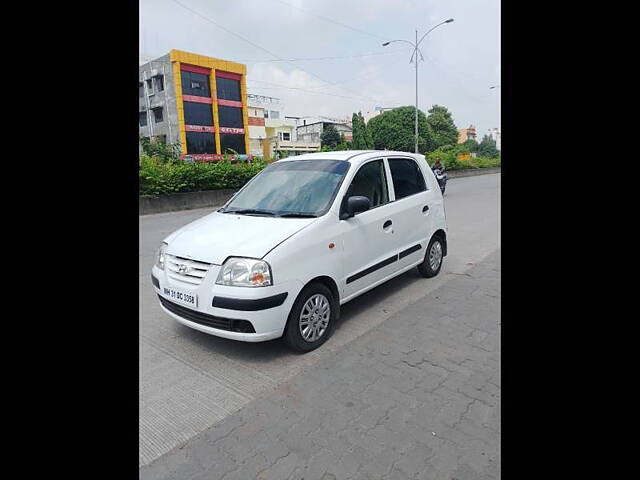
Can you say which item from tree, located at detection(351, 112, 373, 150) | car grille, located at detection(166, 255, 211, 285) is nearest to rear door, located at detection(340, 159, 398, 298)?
car grille, located at detection(166, 255, 211, 285)

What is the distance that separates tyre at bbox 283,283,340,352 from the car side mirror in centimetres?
71

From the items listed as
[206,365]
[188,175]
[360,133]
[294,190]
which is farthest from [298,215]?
[360,133]

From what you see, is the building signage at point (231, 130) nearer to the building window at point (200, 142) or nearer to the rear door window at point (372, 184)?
the building window at point (200, 142)

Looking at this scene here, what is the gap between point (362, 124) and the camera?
54219mm

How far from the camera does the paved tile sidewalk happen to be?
221cm

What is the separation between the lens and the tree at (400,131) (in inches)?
2233

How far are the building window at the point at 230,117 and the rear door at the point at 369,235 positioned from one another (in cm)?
3811

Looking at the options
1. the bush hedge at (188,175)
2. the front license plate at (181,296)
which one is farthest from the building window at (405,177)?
the bush hedge at (188,175)

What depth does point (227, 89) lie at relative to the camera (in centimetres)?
4059

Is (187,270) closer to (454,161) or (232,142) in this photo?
(454,161)

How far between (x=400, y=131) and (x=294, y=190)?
184ft
